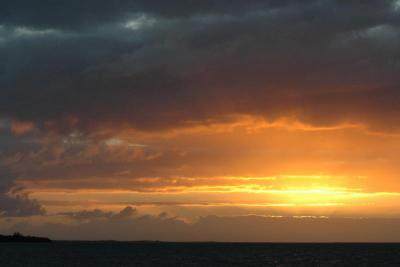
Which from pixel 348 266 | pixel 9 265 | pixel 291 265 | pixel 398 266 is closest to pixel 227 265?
pixel 291 265

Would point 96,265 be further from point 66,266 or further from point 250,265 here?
point 250,265

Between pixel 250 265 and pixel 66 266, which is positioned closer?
pixel 66 266

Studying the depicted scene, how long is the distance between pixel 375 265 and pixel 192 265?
40.1m

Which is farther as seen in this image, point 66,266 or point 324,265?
point 324,265

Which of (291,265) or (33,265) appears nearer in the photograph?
(33,265)

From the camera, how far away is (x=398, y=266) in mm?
130750

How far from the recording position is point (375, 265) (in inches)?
5325

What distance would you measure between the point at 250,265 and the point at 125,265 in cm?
2673

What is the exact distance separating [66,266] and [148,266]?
53.9 ft

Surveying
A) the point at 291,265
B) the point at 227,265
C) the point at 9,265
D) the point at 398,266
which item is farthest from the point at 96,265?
the point at 398,266

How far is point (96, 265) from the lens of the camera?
13038cm

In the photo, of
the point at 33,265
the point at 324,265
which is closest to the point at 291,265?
the point at 324,265

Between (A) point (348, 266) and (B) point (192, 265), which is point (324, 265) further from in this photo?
(B) point (192, 265)

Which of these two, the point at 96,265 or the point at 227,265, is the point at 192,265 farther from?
the point at 96,265
